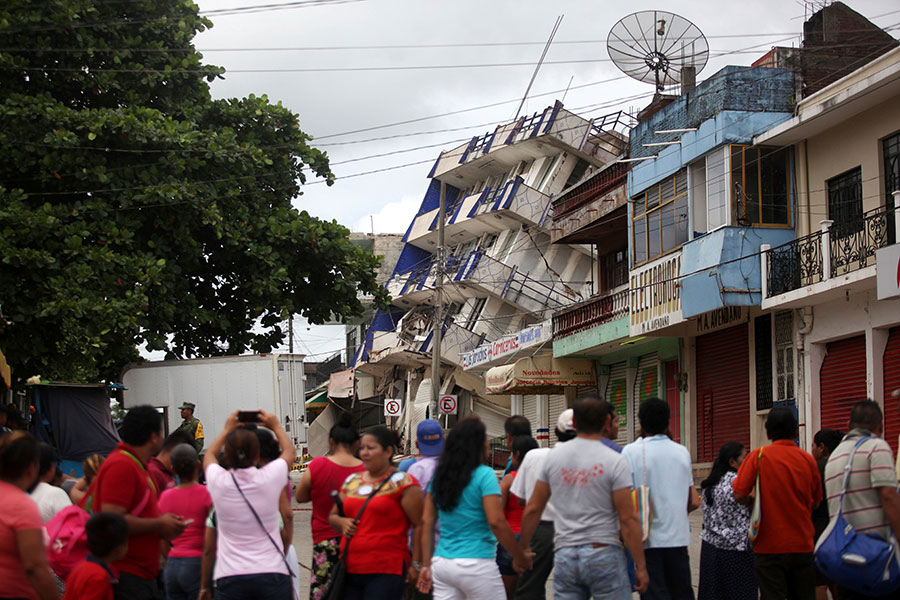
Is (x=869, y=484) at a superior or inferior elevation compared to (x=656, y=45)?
inferior

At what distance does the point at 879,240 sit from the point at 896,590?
483 inches

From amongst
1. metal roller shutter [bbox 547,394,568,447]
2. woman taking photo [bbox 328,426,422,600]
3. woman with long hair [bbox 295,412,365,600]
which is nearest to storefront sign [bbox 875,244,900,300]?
woman with long hair [bbox 295,412,365,600]

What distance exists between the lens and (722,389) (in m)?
24.3

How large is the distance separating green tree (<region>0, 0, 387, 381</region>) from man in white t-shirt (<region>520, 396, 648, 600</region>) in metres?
13.7

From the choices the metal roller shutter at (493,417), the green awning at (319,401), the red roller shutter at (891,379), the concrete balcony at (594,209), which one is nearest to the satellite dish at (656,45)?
the concrete balcony at (594,209)

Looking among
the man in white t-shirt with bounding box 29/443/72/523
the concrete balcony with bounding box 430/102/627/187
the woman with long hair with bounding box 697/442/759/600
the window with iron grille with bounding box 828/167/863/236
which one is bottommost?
the woman with long hair with bounding box 697/442/759/600

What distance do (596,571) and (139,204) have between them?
16020mm

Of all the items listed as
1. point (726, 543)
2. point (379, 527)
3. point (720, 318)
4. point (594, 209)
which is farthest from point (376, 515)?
point (594, 209)

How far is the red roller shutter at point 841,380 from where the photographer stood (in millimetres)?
19938

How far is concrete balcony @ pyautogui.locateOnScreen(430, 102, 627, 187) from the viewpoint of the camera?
38.8 metres

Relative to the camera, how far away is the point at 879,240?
1845 centimetres

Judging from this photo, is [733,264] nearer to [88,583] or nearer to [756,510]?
[756,510]

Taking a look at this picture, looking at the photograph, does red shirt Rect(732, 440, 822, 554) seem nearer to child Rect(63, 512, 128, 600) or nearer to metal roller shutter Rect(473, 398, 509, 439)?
child Rect(63, 512, 128, 600)

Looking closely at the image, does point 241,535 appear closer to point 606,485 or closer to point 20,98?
point 606,485
